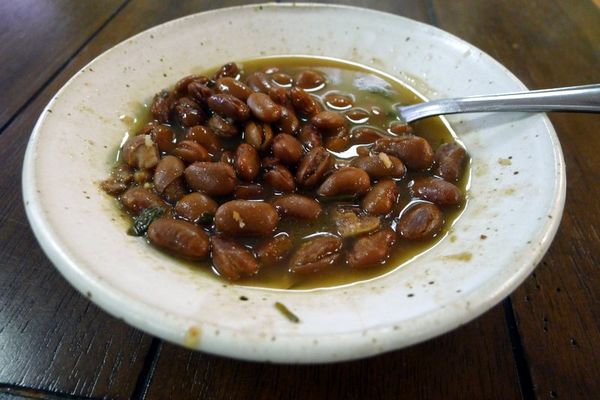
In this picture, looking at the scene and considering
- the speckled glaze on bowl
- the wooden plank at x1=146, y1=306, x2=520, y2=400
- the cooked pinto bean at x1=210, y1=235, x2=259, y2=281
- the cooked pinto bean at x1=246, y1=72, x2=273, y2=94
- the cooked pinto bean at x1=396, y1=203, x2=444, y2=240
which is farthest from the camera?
the cooked pinto bean at x1=246, y1=72, x2=273, y2=94

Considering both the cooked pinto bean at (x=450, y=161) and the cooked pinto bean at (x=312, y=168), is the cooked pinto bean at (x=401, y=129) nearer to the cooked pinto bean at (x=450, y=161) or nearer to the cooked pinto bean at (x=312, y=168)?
the cooked pinto bean at (x=450, y=161)

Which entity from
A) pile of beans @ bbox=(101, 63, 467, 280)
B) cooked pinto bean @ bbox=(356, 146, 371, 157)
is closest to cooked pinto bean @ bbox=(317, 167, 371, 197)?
pile of beans @ bbox=(101, 63, 467, 280)

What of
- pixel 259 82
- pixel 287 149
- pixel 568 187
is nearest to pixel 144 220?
pixel 287 149

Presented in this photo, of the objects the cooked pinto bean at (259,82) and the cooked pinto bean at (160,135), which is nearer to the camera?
the cooked pinto bean at (160,135)

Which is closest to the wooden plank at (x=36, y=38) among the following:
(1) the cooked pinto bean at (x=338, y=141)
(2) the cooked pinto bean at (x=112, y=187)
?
(2) the cooked pinto bean at (x=112, y=187)

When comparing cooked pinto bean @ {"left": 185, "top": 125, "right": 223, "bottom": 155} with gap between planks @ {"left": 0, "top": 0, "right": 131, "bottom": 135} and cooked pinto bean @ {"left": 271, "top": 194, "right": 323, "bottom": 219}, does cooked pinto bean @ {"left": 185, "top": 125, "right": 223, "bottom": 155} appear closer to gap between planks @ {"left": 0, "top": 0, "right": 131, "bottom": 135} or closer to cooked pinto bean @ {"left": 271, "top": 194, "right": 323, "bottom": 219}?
cooked pinto bean @ {"left": 271, "top": 194, "right": 323, "bottom": 219}

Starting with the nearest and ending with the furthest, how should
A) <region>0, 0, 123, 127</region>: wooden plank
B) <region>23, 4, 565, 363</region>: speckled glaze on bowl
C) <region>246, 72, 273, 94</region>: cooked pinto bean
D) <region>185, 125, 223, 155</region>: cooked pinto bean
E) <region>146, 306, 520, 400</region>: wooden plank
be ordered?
1. <region>23, 4, 565, 363</region>: speckled glaze on bowl
2. <region>146, 306, 520, 400</region>: wooden plank
3. <region>185, 125, 223, 155</region>: cooked pinto bean
4. <region>246, 72, 273, 94</region>: cooked pinto bean
5. <region>0, 0, 123, 127</region>: wooden plank

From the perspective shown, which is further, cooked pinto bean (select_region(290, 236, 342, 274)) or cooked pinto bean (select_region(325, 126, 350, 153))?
cooked pinto bean (select_region(325, 126, 350, 153))
